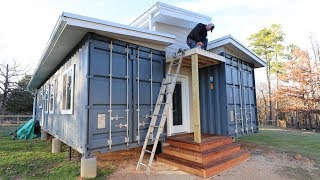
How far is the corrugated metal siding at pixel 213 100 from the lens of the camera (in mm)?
6723

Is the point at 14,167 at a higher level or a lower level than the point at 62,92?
lower

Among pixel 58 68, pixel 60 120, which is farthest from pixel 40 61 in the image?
pixel 60 120

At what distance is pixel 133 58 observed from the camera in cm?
530

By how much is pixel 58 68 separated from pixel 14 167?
12.3 ft

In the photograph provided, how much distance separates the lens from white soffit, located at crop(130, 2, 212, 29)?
→ 6449 millimetres

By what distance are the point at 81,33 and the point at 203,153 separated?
4.03 m

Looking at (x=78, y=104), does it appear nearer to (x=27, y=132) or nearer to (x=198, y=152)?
(x=198, y=152)

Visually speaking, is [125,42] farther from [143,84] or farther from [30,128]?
[30,128]

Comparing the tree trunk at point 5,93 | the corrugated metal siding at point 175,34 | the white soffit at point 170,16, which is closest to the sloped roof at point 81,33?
the corrugated metal siding at point 175,34

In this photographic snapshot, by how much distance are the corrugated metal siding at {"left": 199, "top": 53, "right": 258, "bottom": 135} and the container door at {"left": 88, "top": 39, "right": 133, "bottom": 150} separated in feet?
10.7

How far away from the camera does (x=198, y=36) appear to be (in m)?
6.39

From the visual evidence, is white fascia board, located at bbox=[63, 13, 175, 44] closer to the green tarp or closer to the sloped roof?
the sloped roof

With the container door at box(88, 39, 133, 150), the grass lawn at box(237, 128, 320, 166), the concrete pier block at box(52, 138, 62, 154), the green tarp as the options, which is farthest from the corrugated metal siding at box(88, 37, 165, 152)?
the green tarp

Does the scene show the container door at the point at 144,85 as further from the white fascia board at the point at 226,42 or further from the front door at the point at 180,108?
the white fascia board at the point at 226,42
